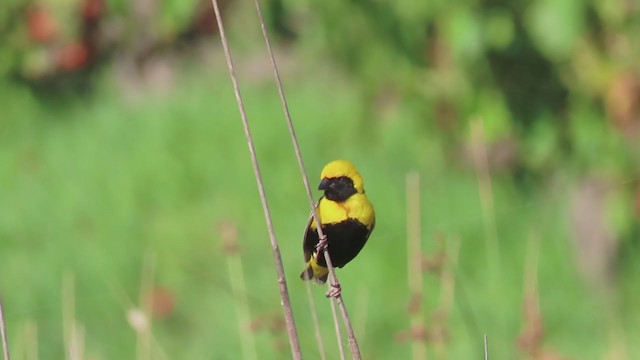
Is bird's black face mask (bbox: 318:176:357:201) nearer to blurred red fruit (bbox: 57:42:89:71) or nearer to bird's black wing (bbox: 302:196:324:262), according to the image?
bird's black wing (bbox: 302:196:324:262)

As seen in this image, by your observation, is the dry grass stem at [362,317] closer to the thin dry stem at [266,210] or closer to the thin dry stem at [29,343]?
the thin dry stem at [29,343]

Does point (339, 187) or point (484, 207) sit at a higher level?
point (339, 187)

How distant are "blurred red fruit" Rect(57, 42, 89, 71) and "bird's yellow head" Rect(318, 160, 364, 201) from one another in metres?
4.32

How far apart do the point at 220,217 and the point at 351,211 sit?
146 inches

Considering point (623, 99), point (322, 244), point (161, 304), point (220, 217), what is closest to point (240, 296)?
point (322, 244)

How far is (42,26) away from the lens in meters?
5.67

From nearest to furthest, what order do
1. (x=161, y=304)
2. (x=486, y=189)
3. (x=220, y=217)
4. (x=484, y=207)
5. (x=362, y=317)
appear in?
1. (x=362, y=317)
2. (x=486, y=189)
3. (x=484, y=207)
4. (x=161, y=304)
5. (x=220, y=217)

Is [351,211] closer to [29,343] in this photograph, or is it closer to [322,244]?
[322,244]

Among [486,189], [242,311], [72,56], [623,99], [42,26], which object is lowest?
[242,311]

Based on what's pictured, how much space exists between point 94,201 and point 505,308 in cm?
187

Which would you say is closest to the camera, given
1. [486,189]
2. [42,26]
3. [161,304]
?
[486,189]

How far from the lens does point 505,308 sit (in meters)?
4.63

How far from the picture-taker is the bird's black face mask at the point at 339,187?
1.63m

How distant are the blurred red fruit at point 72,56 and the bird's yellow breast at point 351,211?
431 cm
